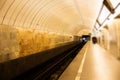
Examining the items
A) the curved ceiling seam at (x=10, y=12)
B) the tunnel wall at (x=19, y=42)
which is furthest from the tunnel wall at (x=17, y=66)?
the curved ceiling seam at (x=10, y=12)

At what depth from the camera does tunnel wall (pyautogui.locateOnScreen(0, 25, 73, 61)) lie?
9.14 meters

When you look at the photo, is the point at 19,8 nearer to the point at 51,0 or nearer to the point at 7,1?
the point at 7,1

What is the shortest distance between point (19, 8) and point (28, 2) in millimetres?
653

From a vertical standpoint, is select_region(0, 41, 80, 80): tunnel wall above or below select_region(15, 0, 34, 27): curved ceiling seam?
below

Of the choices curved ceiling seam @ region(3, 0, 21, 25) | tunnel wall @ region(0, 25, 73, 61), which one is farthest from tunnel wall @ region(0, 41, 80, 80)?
curved ceiling seam @ region(3, 0, 21, 25)

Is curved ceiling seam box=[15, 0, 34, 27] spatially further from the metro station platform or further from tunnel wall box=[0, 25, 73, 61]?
the metro station platform

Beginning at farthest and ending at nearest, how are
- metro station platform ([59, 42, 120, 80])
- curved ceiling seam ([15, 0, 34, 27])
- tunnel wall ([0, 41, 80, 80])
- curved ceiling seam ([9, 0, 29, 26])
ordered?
curved ceiling seam ([15, 0, 34, 27]) → curved ceiling seam ([9, 0, 29, 26]) → tunnel wall ([0, 41, 80, 80]) → metro station platform ([59, 42, 120, 80])

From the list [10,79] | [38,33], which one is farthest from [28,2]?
[38,33]

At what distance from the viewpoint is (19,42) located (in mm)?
11125

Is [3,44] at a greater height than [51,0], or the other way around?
[51,0]

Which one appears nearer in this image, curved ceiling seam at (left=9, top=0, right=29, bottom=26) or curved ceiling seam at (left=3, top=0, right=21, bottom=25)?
curved ceiling seam at (left=3, top=0, right=21, bottom=25)

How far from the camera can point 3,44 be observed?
9.05 meters

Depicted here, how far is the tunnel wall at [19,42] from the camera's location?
30.0ft

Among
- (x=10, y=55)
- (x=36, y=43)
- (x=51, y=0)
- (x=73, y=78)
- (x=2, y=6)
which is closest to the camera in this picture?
(x=73, y=78)
